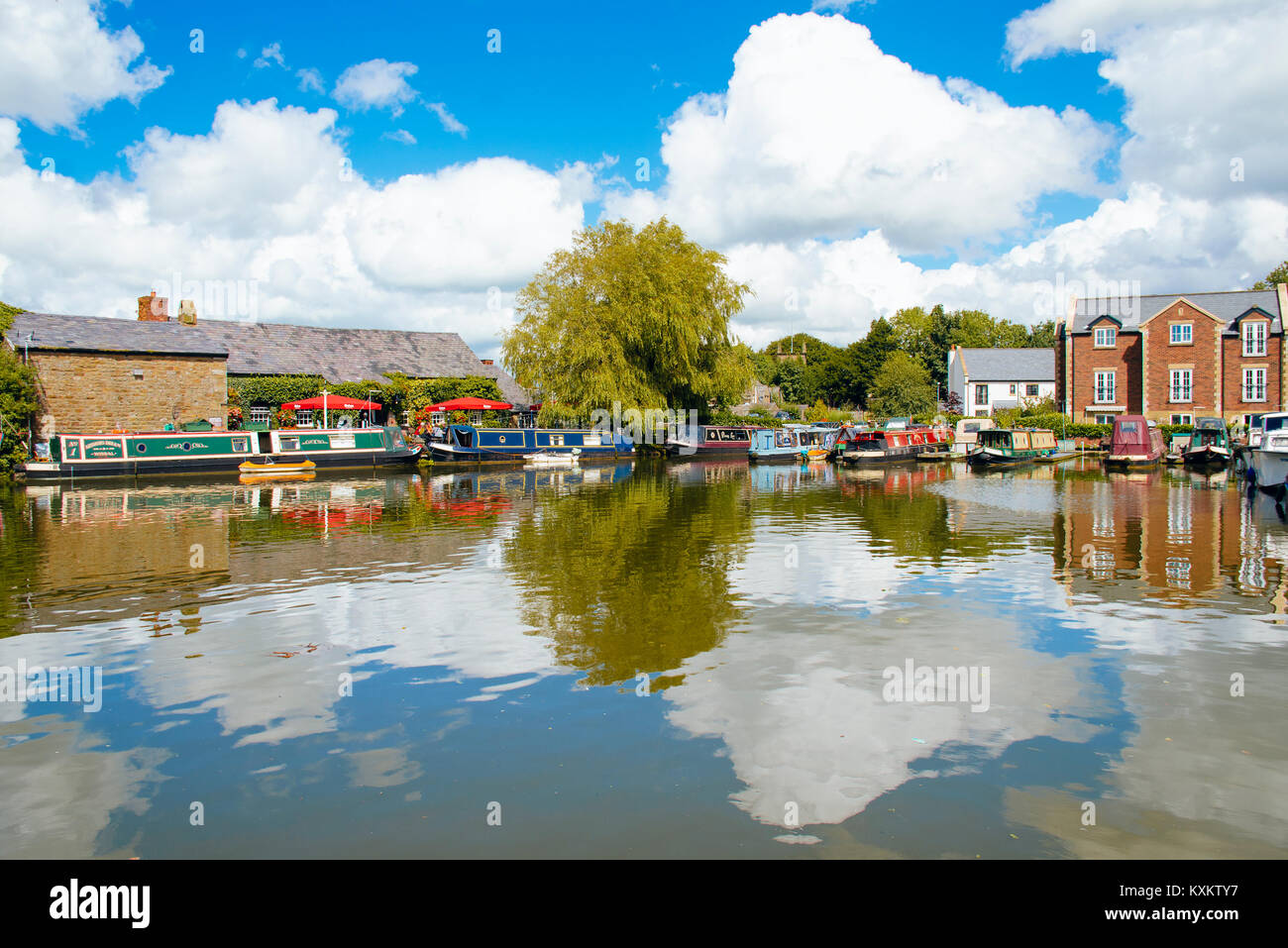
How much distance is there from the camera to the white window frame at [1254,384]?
5122cm

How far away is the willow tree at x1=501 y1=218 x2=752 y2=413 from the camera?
45.2m

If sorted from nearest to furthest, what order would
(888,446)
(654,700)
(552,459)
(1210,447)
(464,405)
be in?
1. (654,700)
2. (1210,447)
3. (552,459)
4. (888,446)
5. (464,405)

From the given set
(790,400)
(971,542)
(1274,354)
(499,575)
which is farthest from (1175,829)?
(790,400)

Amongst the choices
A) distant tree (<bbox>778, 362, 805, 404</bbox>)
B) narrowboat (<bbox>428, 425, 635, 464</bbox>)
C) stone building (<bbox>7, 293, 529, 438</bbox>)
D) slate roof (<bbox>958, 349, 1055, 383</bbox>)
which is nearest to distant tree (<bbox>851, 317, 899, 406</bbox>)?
distant tree (<bbox>778, 362, 805, 404</bbox>)

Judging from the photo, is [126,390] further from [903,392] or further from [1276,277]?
[1276,277]

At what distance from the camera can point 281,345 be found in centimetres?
5266

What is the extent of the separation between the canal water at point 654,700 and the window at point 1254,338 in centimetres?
4423

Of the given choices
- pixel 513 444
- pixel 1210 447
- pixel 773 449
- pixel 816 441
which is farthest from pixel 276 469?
pixel 1210 447

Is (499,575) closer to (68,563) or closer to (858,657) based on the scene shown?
(858,657)

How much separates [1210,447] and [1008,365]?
42337mm

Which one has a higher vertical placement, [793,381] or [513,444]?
[793,381]

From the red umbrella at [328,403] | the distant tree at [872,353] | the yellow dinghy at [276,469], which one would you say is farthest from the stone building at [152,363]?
the distant tree at [872,353]
